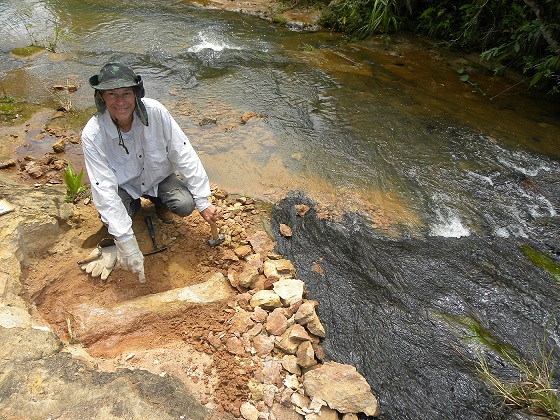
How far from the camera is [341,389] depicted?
2.34 meters

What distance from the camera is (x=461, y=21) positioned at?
281 inches

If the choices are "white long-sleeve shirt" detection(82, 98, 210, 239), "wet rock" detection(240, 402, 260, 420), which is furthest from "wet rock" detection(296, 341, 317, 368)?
"white long-sleeve shirt" detection(82, 98, 210, 239)

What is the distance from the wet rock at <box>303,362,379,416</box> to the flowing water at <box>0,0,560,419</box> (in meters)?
0.22

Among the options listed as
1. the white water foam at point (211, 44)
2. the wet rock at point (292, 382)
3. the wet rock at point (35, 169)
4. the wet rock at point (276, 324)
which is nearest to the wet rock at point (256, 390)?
the wet rock at point (292, 382)

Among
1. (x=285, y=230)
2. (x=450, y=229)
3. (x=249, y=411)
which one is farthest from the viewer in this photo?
(x=450, y=229)

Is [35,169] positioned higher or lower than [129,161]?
lower

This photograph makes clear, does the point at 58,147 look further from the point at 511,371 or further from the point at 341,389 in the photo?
the point at 511,371

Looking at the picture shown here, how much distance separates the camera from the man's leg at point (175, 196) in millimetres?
3213

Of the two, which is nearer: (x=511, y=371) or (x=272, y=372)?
(x=272, y=372)

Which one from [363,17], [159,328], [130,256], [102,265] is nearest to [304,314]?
[159,328]

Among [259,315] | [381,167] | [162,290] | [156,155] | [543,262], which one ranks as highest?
[156,155]

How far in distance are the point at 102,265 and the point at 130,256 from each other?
0.29m

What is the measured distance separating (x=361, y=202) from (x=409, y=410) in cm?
204

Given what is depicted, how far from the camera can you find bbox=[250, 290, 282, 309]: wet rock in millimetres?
2775
